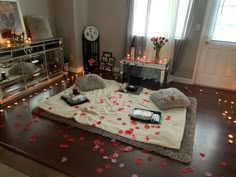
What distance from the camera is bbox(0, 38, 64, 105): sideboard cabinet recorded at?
108 inches

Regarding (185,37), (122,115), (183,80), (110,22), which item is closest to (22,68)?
(122,115)

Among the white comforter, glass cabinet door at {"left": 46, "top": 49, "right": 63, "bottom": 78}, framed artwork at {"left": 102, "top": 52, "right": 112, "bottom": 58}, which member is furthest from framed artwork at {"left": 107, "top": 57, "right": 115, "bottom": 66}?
the white comforter

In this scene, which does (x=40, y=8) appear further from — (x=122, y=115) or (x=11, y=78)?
(x=122, y=115)

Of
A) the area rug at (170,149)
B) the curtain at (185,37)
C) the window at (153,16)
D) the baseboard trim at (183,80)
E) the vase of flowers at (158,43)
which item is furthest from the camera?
the baseboard trim at (183,80)

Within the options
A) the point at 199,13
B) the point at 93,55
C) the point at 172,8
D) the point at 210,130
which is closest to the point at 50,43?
the point at 93,55

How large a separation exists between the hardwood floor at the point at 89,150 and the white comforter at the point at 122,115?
18 centimetres

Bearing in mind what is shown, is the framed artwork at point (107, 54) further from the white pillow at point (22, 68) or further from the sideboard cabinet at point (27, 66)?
the white pillow at point (22, 68)

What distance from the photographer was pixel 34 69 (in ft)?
10.8

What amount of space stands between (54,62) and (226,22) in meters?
3.38

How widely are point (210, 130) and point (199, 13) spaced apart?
85.4 inches

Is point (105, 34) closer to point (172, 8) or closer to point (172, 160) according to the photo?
point (172, 8)

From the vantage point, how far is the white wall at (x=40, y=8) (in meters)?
3.37

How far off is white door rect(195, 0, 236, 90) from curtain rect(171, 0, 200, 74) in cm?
25

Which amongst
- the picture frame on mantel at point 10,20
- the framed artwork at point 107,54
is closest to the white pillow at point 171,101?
the framed artwork at point 107,54
